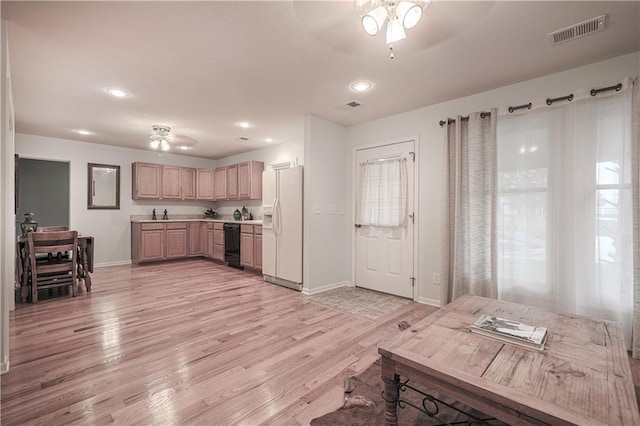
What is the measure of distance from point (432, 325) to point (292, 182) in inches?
117

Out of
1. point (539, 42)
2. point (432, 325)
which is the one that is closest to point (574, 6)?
point (539, 42)

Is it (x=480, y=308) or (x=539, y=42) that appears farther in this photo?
→ (x=539, y=42)

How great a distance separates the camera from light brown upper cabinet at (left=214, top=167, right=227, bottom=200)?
665 cm

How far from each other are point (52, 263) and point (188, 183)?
3.34 metres

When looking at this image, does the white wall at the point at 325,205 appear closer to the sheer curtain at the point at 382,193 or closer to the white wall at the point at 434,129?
the sheer curtain at the point at 382,193

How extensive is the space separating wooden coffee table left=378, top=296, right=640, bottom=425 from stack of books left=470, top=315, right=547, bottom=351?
4 centimetres

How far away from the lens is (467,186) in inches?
126

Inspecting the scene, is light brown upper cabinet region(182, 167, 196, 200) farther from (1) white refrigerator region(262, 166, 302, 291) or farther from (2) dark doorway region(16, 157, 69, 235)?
(1) white refrigerator region(262, 166, 302, 291)

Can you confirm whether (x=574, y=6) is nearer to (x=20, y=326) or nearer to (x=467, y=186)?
(x=467, y=186)

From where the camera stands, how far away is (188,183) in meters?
6.82

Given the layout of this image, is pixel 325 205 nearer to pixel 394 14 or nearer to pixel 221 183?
pixel 394 14

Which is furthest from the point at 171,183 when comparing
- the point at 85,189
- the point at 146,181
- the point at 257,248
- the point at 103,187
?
the point at 257,248

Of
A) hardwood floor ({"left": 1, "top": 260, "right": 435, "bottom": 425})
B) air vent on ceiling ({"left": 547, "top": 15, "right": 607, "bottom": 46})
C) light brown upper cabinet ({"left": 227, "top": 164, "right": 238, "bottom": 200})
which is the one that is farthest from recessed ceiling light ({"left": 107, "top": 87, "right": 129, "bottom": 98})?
air vent on ceiling ({"left": 547, "top": 15, "right": 607, "bottom": 46})

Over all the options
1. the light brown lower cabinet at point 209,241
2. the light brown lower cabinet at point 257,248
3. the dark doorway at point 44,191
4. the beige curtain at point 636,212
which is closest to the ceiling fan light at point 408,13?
the beige curtain at point 636,212
